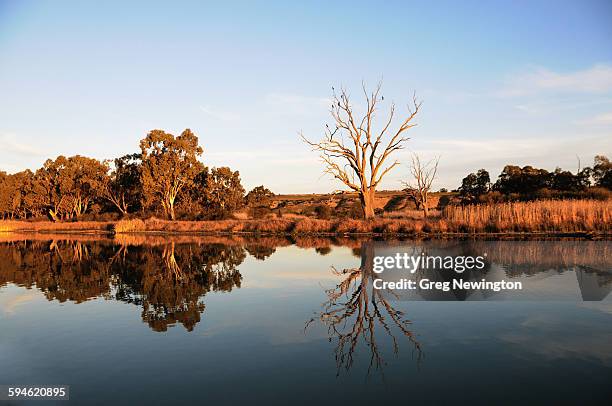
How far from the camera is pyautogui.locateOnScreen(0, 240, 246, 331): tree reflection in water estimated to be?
11.1 m

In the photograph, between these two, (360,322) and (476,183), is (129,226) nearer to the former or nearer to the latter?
(360,322)

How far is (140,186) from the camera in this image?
6606 centimetres

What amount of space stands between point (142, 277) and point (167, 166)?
157 feet

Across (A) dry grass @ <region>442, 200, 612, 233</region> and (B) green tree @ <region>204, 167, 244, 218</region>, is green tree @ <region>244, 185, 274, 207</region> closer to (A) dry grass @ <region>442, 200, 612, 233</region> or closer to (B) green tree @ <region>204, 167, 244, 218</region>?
(B) green tree @ <region>204, 167, 244, 218</region>

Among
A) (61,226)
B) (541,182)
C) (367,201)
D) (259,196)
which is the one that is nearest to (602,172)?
(541,182)

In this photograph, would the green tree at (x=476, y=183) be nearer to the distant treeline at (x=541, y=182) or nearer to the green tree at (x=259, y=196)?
the distant treeline at (x=541, y=182)

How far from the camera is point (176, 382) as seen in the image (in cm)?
618

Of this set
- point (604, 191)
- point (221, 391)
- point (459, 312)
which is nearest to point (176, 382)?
point (221, 391)

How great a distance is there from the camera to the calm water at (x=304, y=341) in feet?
19.1

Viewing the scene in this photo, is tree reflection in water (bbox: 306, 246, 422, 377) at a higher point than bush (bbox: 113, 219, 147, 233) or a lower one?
lower

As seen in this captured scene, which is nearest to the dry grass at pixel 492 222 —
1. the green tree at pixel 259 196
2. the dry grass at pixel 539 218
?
the dry grass at pixel 539 218

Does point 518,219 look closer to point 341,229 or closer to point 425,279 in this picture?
point 341,229

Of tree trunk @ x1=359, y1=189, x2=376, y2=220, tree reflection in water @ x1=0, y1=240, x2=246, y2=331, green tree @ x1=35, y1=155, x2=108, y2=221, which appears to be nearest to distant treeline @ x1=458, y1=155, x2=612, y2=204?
tree trunk @ x1=359, y1=189, x2=376, y2=220

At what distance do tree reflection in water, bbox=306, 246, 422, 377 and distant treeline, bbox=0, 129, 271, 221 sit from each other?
1843 inches
